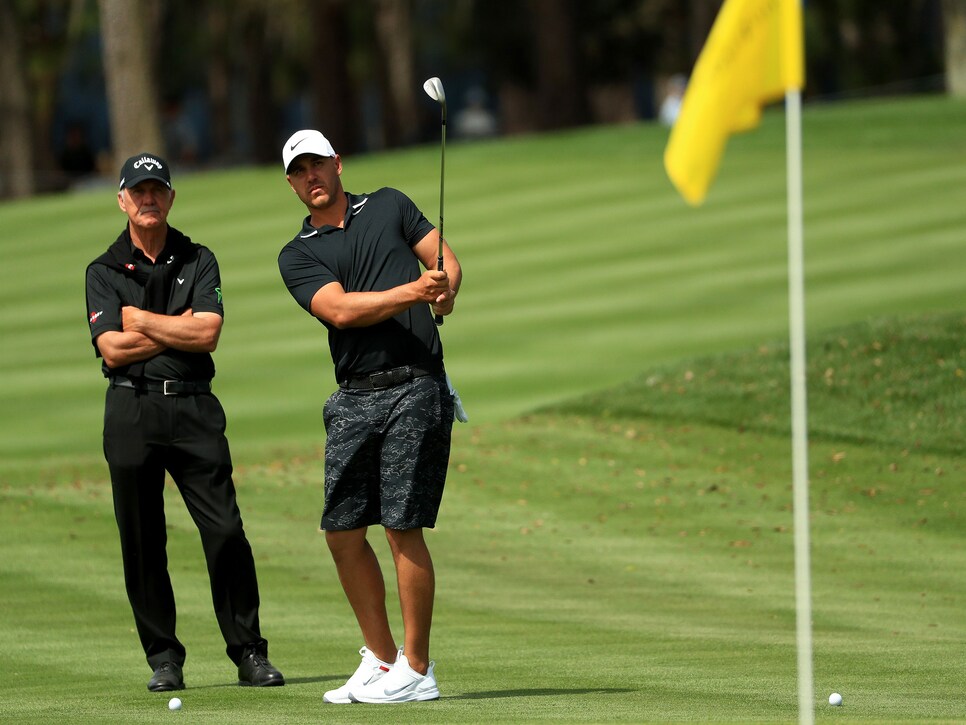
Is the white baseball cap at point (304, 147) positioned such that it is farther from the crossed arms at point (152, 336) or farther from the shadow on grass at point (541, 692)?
the shadow on grass at point (541, 692)

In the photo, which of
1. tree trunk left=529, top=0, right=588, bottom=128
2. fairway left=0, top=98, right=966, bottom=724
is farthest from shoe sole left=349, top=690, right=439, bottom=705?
tree trunk left=529, top=0, right=588, bottom=128

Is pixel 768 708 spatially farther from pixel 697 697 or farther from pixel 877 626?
pixel 877 626

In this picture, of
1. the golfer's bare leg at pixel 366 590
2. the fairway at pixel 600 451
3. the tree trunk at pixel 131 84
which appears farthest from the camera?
the tree trunk at pixel 131 84

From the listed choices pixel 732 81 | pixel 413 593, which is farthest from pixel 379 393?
pixel 732 81

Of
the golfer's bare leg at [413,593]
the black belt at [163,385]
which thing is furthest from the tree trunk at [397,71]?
the golfer's bare leg at [413,593]

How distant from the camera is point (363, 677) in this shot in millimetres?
6984

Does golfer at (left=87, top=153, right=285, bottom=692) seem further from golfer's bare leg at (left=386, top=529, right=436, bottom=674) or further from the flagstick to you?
the flagstick

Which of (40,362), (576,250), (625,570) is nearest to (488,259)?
(576,250)

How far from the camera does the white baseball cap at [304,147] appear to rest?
698cm

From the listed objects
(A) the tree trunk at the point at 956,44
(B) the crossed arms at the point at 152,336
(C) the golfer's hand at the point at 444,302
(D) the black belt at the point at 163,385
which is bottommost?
(D) the black belt at the point at 163,385

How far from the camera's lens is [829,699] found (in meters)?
6.73

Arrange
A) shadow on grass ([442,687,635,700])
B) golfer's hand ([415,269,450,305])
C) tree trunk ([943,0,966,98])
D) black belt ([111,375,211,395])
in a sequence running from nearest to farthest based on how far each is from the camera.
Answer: golfer's hand ([415,269,450,305]), shadow on grass ([442,687,635,700]), black belt ([111,375,211,395]), tree trunk ([943,0,966,98])

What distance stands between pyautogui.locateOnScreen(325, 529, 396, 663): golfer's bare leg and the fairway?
336mm

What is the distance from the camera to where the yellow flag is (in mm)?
5453
